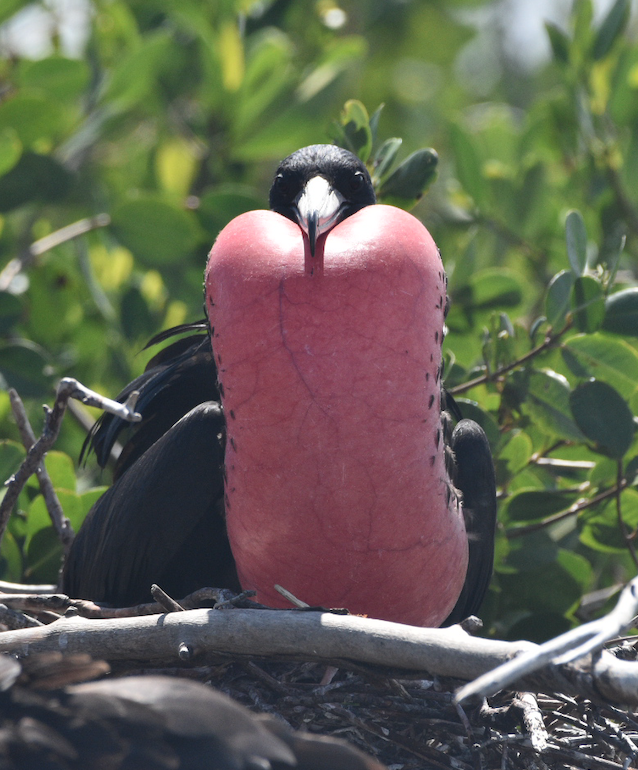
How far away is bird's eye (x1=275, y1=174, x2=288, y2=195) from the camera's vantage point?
224cm

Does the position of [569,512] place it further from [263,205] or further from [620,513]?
[263,205]

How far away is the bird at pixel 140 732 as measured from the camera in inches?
59.9

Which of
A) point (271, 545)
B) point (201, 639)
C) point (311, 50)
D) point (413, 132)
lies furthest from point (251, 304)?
point (413, 132)

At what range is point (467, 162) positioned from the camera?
128 inches

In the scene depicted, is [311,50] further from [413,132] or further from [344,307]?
[344,307]

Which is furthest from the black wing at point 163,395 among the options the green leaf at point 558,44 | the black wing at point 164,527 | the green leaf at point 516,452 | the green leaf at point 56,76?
the green leaf at point 558,44

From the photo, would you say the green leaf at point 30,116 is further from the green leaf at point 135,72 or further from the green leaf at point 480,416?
the green leaf at point 480,416

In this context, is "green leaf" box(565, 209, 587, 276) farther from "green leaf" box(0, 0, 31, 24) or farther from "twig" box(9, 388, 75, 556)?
"green leaf" box(0, 0, 31, 24)

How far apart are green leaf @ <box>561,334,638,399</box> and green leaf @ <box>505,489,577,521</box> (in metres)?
0.29

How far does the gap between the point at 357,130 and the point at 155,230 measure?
774mm

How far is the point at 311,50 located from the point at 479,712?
8.67 ft

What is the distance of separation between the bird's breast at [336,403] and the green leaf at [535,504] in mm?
554

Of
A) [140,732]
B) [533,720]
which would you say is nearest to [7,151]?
[140,732]

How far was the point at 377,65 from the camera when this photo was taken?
5.45 m
